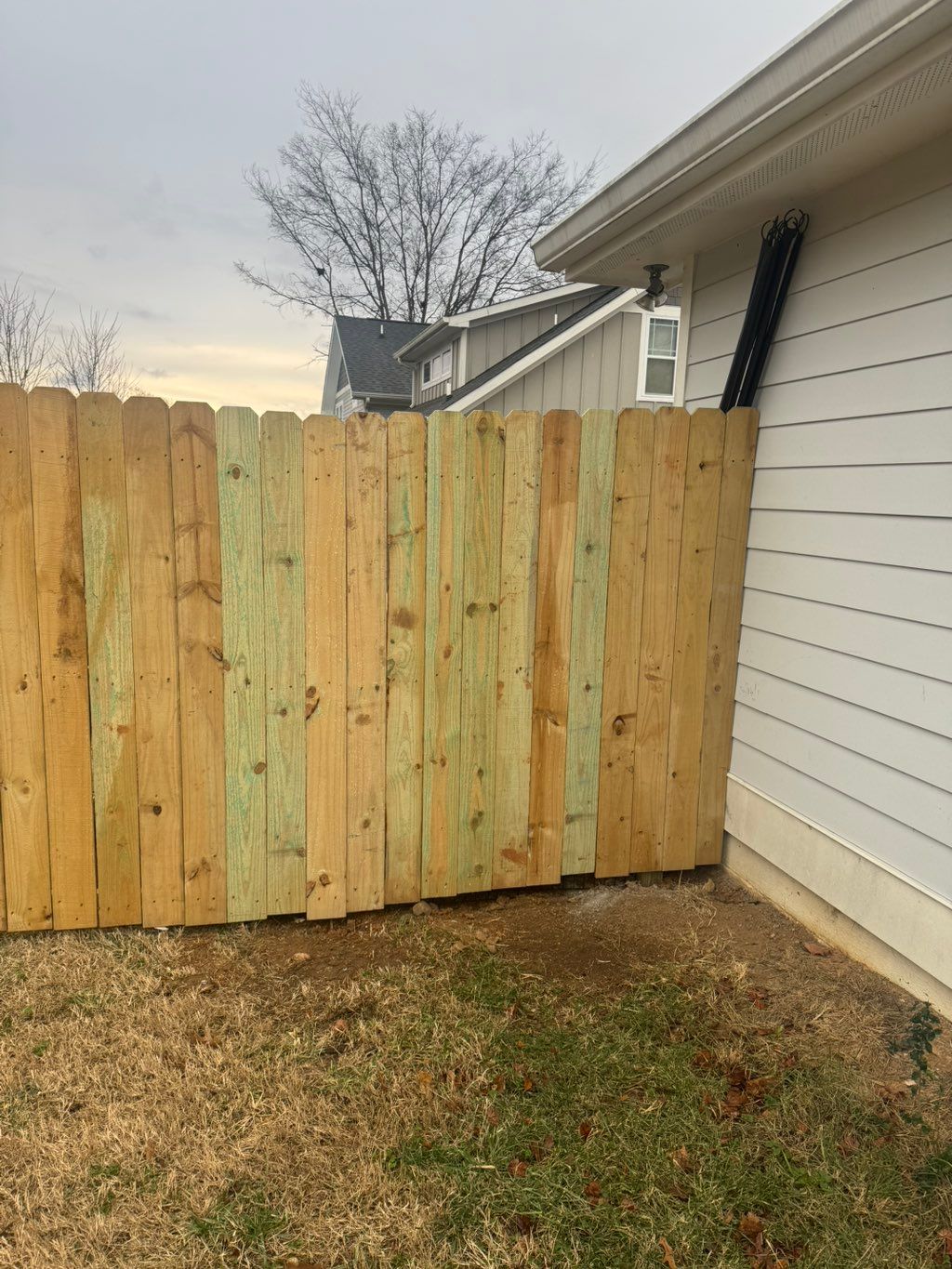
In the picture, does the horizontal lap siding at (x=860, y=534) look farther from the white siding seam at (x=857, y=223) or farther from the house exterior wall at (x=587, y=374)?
the house exterior wall at (x=587, y=374)

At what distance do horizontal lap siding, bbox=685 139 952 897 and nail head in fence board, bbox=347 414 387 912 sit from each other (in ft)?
5.17

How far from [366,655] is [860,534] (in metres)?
1.83

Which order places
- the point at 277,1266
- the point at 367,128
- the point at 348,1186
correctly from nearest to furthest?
the point at 277,1266 < the point at 348,1186 < the point at 367,128

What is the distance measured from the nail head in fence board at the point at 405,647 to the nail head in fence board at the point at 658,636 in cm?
94

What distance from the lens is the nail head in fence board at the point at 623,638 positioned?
3.33 meters

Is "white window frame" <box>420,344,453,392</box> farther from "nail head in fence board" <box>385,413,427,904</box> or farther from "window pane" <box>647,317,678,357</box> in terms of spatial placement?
"nail head in fence board" <box>385,413,427,904</box>

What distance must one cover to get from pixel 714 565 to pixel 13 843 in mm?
2908

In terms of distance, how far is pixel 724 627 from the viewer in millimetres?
3600

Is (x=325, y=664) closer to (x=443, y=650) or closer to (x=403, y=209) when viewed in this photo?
(x=443, y=650)

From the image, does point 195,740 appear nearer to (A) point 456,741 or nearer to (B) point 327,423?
(A) point 456,741

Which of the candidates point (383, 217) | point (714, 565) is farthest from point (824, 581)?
point (383, 217)

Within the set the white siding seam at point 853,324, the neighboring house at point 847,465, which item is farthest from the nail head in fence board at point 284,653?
the white siding seam at point 853,324

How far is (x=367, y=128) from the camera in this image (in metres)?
23.8

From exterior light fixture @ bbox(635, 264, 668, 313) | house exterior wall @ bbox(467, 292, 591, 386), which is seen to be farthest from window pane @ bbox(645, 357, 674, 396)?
exterior light fixture @ bbox(635, 264, 668, 313)
